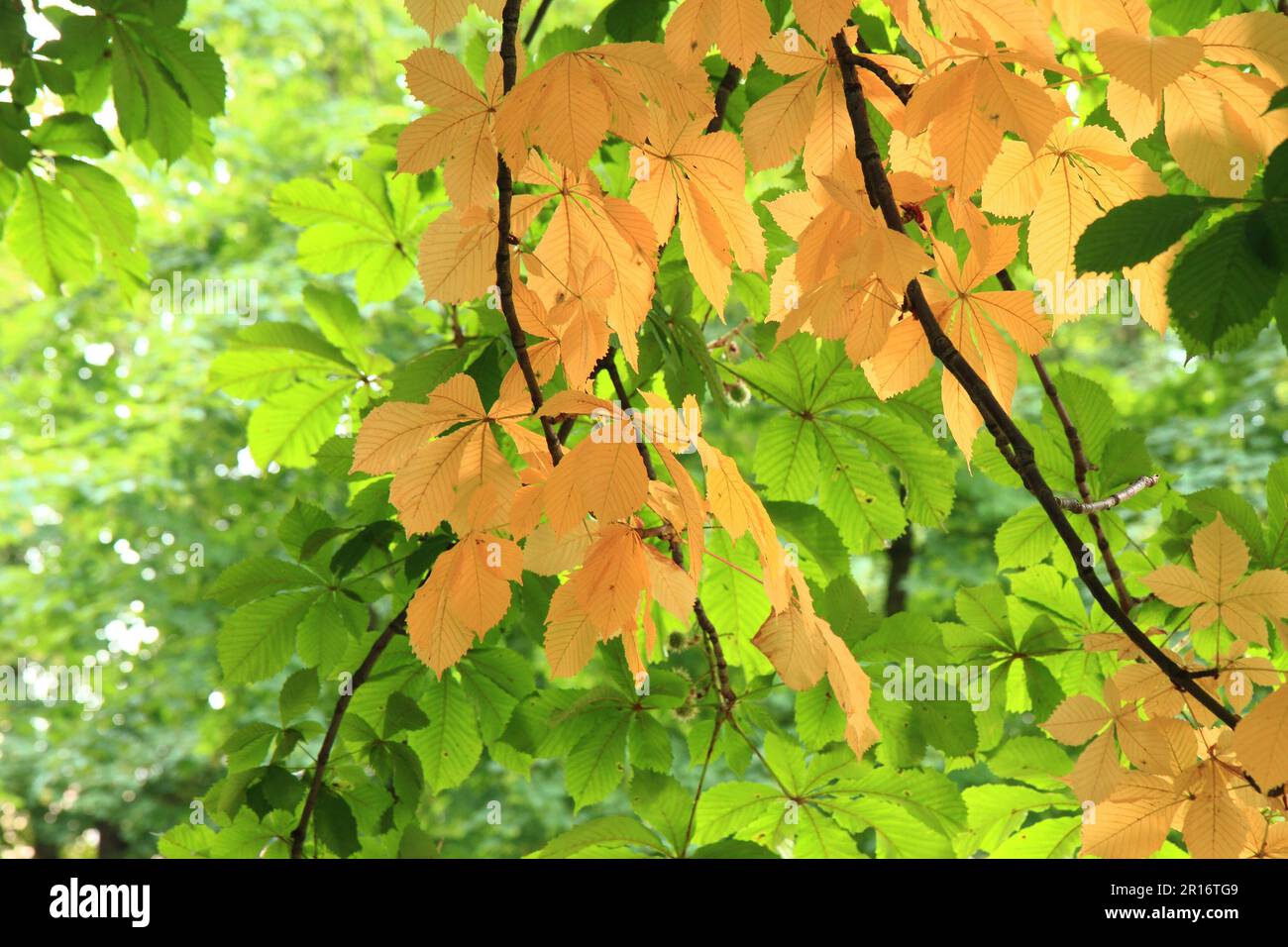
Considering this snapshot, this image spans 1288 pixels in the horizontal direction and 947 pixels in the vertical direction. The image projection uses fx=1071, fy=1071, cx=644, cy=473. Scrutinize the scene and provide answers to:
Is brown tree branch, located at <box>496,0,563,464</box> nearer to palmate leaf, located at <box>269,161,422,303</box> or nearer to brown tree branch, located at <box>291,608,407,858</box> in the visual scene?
brown tree branch, located at <box>291,608,407,858</box>

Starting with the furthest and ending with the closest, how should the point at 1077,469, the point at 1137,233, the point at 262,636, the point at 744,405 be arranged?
1. the point at 744,405
2. the point at 262,636
3. the point at 1077,469
4. the point at 1137,233

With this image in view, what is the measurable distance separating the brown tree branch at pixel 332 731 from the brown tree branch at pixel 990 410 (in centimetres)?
93

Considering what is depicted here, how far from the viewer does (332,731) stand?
1524mm

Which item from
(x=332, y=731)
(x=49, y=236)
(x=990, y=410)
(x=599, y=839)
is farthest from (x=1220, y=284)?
(x=49, y=236)

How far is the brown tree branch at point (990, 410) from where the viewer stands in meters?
0.86

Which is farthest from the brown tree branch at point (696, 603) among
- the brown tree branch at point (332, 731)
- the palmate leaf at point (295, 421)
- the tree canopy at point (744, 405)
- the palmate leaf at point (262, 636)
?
the palmate leaf at point (295, 421)

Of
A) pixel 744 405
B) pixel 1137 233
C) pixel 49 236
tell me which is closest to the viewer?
pixel 1137 233

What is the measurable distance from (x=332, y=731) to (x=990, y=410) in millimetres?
1068

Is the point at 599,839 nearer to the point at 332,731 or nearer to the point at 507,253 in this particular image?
the point at 332,731

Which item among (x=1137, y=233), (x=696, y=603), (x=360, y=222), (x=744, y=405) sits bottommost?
(x=696, y=603)

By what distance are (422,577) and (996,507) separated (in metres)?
5.71

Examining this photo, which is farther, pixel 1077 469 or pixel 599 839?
pixel 1077 469
